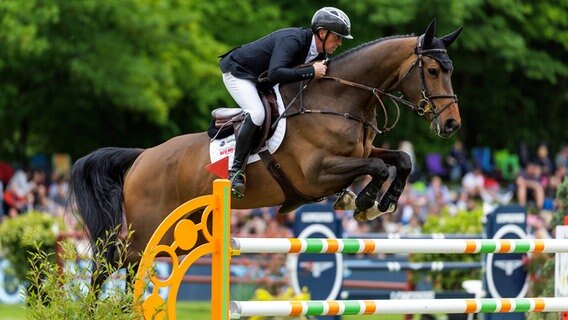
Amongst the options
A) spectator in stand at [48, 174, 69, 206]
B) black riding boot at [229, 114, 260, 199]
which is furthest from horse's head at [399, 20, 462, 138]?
spectator in stand at [48, 174, 69, 206]

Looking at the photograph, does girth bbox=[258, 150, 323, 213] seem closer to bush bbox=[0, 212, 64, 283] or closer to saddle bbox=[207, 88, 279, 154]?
saddle bbox=[207, 88, 279, 154]

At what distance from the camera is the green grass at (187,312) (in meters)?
12.2

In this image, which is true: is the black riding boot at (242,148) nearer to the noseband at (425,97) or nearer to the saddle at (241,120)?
the saddle at (241,120)

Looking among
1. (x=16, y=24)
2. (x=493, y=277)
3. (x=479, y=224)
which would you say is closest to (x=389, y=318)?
(x=479, y=224)

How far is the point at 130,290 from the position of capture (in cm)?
546

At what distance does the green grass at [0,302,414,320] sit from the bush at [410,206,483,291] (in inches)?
42.6

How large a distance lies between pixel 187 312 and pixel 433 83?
6643 millimetres

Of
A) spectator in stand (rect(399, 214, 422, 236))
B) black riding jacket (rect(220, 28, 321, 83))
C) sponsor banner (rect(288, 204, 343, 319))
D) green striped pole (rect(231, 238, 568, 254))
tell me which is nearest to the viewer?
green striped pole (rect(231, 238, 568, 254))

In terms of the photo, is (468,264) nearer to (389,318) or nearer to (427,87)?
(389,318)

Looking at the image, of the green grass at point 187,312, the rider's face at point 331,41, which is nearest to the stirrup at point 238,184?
the rider's face at point 331,41

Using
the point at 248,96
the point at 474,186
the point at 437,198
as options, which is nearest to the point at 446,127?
the point at 248,96

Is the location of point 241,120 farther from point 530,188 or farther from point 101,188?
point 530,188

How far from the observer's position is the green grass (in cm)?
1221

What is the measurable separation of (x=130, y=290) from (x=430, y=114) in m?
2.68
